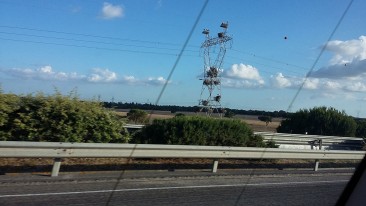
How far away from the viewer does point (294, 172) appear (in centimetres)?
1457

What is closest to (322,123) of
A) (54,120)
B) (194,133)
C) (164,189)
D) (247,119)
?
(247,119)

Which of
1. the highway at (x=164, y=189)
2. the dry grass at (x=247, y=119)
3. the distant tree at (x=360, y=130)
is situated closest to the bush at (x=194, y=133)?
the dry grass at (x=247, y=119)

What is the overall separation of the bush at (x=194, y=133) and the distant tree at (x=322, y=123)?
655 inches

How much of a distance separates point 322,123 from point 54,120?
24216 mm

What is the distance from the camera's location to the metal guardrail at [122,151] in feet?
32.8

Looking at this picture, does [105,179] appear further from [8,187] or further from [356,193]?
[356,193]

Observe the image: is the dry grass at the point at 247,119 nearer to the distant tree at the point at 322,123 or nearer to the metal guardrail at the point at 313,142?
the metal guardrail at the point at 313,142

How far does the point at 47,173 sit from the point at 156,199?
338 centimetres

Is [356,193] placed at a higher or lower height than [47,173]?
higher

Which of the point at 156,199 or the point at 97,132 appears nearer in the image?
the point at 156,199

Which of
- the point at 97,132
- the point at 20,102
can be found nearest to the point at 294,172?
the point at 97,132

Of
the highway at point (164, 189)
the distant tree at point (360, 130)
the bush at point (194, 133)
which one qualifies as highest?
the distant tree at point (360, 130)

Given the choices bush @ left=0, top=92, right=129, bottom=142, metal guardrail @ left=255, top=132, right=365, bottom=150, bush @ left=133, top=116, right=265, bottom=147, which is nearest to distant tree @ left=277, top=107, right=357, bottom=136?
metal guardrail @ left=255, top=132, right=365, bottom=150

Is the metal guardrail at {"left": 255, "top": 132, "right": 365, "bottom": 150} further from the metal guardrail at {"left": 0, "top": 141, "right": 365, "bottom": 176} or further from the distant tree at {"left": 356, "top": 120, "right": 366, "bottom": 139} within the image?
the distant tree at {"left": 356, "top": 120, "right": 366, "bottom": 139}
